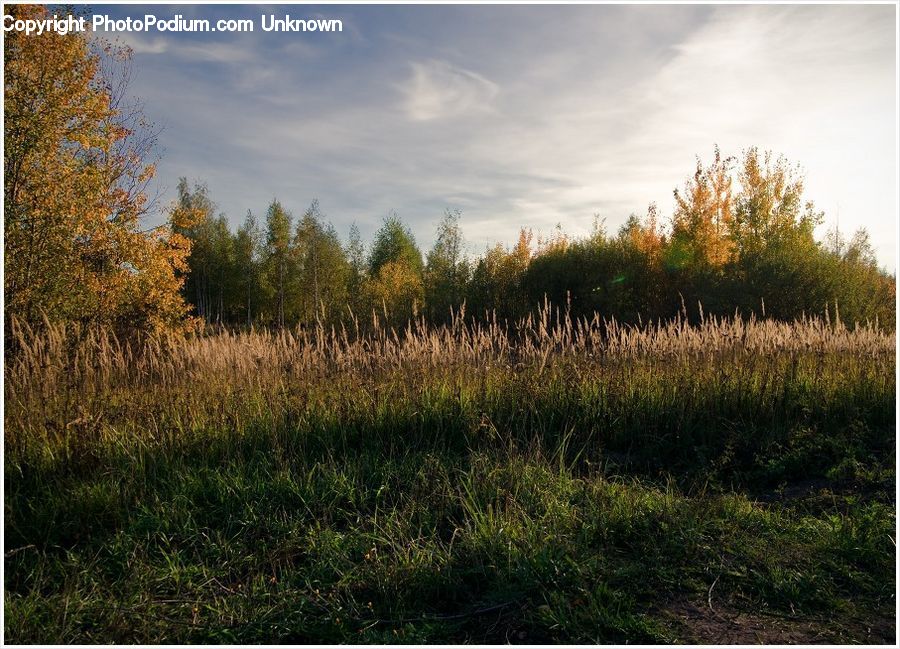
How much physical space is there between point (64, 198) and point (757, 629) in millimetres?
12046

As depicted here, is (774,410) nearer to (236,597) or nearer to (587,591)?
(587,591)

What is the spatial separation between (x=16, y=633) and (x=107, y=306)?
10.5 metres

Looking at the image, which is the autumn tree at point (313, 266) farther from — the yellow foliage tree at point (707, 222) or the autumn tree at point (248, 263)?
the yellow foliage tree at point (707, 222)

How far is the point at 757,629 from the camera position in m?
3.05

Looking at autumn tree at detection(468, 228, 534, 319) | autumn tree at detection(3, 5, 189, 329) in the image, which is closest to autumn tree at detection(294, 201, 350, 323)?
autumn tree at detection(468, 228, 534, 319)

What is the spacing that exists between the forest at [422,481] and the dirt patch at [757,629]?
14mm

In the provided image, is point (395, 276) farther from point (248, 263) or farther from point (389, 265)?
point (248, 263)

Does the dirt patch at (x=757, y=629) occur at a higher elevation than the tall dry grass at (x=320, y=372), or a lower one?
lower

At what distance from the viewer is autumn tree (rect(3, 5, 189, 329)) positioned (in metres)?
10.4

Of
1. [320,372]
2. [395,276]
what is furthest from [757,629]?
[395,276]

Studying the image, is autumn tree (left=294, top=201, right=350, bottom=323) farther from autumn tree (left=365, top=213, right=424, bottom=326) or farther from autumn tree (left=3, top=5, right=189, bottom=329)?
autumn tree (left=3, top=5, right=189, bottom=329)

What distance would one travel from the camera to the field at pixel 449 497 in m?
3.21

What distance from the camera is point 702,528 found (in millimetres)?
3896

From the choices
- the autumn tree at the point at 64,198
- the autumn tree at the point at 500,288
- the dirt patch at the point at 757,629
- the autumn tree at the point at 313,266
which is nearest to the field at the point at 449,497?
the dirt patch at the point at 757,629
